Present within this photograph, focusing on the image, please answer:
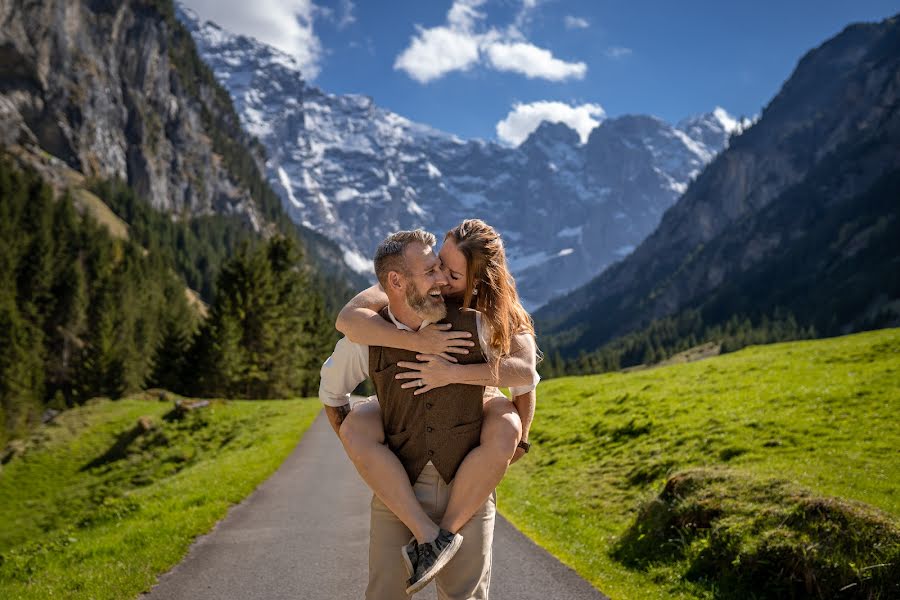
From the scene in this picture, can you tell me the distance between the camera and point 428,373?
12.7 feet

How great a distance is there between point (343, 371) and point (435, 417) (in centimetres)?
77

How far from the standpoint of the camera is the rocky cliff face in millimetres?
126562

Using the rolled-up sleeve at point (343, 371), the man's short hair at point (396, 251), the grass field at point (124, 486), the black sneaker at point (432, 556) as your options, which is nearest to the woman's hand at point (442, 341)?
the man's short hair at point (396, 251)

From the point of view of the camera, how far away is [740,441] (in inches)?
577

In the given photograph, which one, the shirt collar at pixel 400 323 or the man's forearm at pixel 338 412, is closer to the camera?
the shirt collar at pixel 400 323

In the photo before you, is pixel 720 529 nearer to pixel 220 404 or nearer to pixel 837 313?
pixel 220 404

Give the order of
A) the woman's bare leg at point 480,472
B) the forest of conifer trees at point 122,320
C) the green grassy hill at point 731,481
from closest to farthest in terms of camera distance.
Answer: the woman's bare leg at point 480,472
the green grassy hill at point 731,481
the forest of conifer trees at point 122,320

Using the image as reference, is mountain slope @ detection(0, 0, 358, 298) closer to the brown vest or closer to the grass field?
the grass field

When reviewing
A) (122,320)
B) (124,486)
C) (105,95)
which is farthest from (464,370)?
(105,95)

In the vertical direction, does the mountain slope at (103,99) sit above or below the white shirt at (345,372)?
above

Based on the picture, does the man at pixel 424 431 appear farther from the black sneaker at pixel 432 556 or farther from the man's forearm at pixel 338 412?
the man's forearm at pixel 338 412

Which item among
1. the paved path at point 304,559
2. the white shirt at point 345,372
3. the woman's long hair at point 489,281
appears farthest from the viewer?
the paved path at point 304,559

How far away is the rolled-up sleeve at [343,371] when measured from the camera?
4250mm

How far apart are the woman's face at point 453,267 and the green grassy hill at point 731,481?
6103mm
